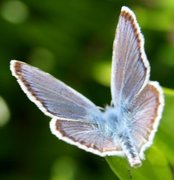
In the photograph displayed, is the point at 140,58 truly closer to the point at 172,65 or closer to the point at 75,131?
→ the point at 75,131

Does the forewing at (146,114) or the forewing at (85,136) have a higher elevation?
the forewing at (146,114)

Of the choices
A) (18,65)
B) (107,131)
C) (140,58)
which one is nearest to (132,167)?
(107,131)

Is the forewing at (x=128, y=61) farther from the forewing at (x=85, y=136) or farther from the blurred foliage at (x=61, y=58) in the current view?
the blurred foliage at (x=61, y=58)

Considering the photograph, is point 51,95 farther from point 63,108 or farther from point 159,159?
point 159,159

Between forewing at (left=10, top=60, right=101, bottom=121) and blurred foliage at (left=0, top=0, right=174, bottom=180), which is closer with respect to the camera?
forewing at (left=10, top=60, right=101, bottom=121)

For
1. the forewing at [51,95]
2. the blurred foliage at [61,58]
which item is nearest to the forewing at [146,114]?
the forewing at [51,95]

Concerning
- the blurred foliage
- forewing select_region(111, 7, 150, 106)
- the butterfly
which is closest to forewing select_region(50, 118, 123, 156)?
the butterfly

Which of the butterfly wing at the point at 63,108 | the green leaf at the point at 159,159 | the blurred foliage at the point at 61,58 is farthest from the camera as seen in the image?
the blurred foliage at the point at 61,58

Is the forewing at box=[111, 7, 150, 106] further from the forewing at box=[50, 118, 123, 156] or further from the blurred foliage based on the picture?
the blurred foliage
